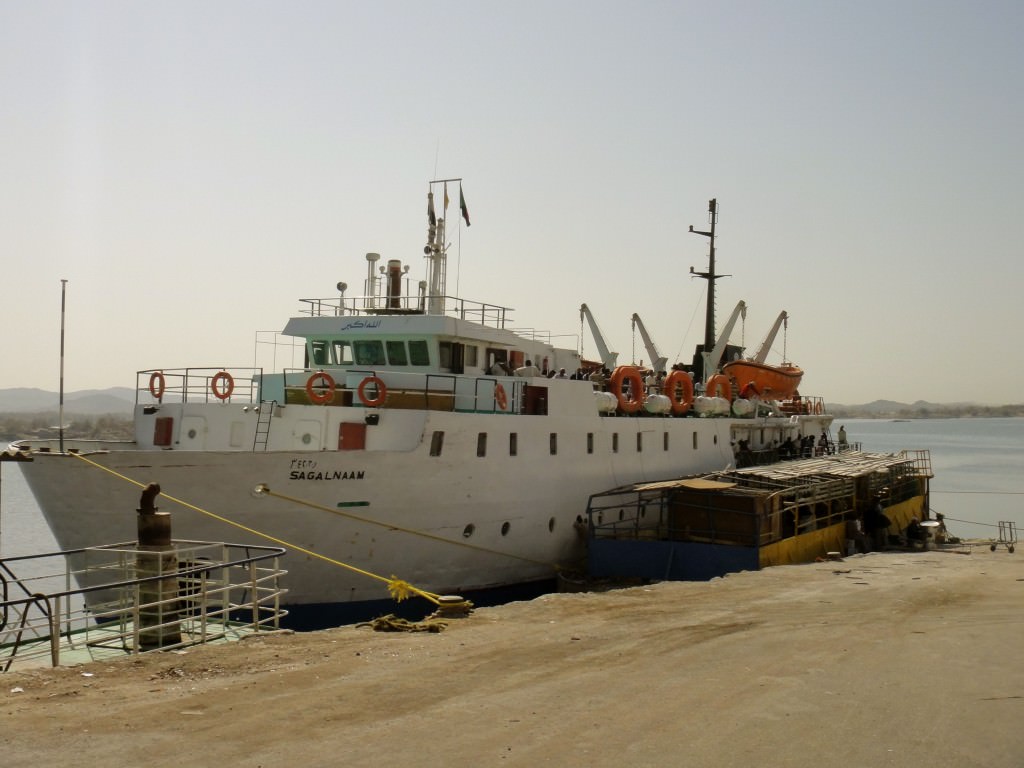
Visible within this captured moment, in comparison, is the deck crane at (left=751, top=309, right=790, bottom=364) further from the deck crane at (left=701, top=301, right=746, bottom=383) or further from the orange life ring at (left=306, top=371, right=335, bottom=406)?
the orange life ring at (left=306, top=371, right=335, bottom=406)

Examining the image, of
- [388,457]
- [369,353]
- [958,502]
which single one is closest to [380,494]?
[388,457]

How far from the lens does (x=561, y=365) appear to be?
26.4 metres

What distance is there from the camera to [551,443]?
75.9 feet

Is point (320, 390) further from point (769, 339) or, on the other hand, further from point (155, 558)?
point (769, 339)

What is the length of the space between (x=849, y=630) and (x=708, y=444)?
58.0ft

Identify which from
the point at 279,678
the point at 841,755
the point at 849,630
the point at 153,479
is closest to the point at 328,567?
the point at 153,479

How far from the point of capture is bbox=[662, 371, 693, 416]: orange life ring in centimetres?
2853

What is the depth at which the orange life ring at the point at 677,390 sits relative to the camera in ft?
93.6

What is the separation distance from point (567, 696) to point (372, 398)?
11989mm

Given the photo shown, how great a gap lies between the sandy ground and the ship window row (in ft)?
20.4

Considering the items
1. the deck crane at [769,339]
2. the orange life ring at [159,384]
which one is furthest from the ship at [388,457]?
the deck crane at [769,339]

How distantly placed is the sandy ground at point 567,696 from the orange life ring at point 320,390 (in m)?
7.72

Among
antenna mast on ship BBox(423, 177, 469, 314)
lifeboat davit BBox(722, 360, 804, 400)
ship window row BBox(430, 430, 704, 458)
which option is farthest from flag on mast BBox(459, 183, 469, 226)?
lifeboat davit BBox(722, 360, 804, 400)

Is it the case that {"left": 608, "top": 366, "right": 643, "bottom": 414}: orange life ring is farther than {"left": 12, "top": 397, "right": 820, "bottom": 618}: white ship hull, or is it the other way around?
{"left": 608, "top": 366, "right": 643, "bottom": 414}: orange life ring
